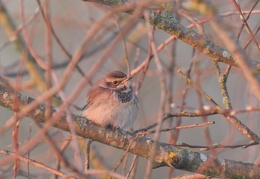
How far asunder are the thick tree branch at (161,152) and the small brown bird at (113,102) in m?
0.79

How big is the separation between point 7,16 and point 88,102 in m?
1.09

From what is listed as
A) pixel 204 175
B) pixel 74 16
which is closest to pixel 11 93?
pixel 204 175

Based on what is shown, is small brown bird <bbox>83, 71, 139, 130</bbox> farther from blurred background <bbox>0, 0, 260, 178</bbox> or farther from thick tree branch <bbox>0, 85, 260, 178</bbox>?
thick tree branch <bbox>0, 85, 260, 178</bbox>

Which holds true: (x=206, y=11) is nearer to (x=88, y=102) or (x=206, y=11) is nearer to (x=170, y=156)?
(x=170, y=156)

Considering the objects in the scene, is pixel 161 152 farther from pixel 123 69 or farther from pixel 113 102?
pixel 123 69

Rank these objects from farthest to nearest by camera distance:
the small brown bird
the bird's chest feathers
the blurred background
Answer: the blurred background < the bird's chest feathers < the small brown bird

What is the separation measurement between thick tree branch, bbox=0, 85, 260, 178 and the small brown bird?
79 cm

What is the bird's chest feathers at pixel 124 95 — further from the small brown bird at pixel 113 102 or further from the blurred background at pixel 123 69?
the blurred background at pixel 123 69

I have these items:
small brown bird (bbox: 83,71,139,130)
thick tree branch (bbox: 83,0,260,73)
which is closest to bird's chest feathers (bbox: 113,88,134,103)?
small brown bird (bbox: 83,71,139,130)

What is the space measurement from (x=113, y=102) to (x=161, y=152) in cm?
142

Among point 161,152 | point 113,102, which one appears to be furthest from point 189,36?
point 113,102

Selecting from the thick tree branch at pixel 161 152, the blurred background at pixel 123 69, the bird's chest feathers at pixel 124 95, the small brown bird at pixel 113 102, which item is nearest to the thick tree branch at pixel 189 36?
the thick tree branch at pixel 161 152

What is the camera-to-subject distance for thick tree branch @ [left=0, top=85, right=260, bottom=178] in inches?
151

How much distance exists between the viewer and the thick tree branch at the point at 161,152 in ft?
12.6
